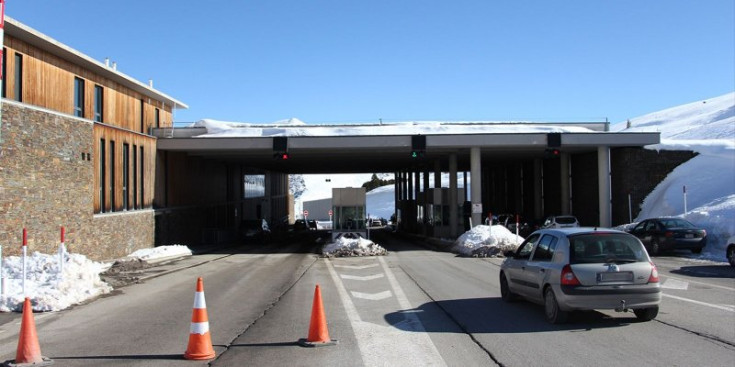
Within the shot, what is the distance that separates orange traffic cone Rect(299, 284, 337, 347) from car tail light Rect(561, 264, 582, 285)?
11.8 feet

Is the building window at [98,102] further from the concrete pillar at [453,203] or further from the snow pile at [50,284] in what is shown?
the concrete pillar at [453,203]

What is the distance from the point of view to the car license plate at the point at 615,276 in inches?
366

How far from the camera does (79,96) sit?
24.2 meters

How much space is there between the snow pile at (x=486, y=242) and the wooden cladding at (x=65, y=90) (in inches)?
641

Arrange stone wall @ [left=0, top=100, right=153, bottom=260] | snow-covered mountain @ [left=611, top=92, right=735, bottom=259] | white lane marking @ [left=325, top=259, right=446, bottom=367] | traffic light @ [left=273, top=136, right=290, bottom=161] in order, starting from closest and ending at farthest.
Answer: white lane marking @ [left=325, top=259, right=446, bottom=367], stone wall @ [left=0, top=100, right=153, bottom=260], snow-covered mountain @ [left=611, top=92, right=735, bottom=259], traffic light @ [left=273, top=136, right=290, bottom=161]

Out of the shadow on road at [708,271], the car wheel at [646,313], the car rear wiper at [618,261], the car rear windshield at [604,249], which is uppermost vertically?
the car rear windshield at [604,249]

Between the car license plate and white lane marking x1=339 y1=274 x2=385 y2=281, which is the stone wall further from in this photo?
the car license plate

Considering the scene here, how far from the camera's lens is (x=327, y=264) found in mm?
22609

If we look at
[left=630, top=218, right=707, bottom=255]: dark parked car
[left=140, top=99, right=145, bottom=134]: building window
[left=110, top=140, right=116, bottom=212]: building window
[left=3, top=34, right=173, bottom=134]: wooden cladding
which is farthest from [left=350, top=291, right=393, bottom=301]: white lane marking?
[left=140, top=99, right=145, bottom=134]: building window

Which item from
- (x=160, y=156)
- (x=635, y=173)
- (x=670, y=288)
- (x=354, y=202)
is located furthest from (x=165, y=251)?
(x=635, y=173)

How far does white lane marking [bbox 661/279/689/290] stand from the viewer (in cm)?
1420

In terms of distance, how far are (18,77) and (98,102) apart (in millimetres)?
6252

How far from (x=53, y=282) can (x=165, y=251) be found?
14184 millimetres

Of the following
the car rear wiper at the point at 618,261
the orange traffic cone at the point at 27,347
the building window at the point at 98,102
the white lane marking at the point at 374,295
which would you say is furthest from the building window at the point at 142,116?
the car rear wiper at the point at 618,261
